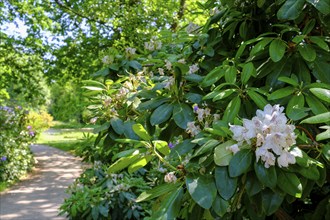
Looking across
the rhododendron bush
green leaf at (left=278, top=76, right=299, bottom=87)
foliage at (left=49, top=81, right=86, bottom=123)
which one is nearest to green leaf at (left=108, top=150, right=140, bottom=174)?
the rhododendron bush

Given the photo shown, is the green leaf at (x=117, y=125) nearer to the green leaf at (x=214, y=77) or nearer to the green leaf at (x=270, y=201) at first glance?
the green leaf at (x=214, y=77)

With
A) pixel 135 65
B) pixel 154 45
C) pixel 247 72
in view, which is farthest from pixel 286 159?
pixel 154 45

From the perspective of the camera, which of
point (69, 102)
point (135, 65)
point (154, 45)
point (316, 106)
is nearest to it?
point (316, 106)

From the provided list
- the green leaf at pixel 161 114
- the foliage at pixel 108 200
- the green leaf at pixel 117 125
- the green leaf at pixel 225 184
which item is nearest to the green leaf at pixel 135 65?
the green leaf at pixel 117 125

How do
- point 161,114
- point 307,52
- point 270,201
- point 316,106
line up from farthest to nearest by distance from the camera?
point 161,114
point 307,52
point 316,106
point 270,201

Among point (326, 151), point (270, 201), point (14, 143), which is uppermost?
point (326, 151)

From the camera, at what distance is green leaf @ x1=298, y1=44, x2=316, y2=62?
1.14 metres

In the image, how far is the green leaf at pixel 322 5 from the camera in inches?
41.5

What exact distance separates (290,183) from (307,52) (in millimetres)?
499

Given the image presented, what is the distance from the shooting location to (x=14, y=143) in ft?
27.9

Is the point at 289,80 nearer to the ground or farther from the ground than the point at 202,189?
farther from the ground

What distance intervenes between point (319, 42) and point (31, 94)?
720cm

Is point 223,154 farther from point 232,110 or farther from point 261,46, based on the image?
point 261,46

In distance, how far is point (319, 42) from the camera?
1.17 metres
